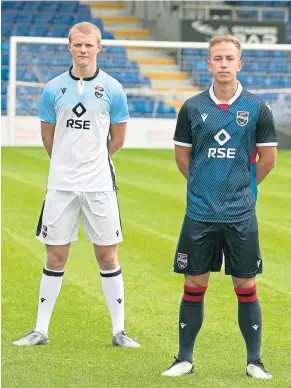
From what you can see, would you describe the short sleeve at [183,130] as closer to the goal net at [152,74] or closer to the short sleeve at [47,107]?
the short sleeve at [47,107]

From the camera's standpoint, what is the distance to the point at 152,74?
1307 inches

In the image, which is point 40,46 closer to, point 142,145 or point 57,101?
point 142,145

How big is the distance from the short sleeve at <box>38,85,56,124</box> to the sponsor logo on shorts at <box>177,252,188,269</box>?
134 cm

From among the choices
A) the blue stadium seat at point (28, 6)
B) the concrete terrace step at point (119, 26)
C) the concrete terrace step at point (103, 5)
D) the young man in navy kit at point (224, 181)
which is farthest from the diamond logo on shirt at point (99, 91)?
the concrete terrace step at point (103, 5)

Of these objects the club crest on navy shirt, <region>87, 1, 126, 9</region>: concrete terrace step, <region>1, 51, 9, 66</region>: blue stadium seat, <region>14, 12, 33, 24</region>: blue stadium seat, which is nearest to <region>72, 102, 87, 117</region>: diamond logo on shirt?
the club crest on navy shirt

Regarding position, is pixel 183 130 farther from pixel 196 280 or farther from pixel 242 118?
pixel 196 280

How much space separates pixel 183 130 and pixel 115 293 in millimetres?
1481

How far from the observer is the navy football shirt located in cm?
612

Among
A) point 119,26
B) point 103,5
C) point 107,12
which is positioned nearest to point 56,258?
point 119,26

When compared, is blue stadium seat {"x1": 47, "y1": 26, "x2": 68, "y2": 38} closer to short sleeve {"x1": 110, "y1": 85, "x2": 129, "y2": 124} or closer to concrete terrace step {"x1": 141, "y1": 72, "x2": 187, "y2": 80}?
concrete terrace step {"x1": 141, "y1": 72, "x2": 187, "y2": 80}

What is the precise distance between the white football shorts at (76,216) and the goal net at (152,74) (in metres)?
20.5

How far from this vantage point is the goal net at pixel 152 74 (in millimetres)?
28375

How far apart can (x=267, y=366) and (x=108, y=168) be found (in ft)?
5.29

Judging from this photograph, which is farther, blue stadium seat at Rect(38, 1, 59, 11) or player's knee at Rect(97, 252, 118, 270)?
blue stadium seat at Rect(38, 1, 59, 11)
